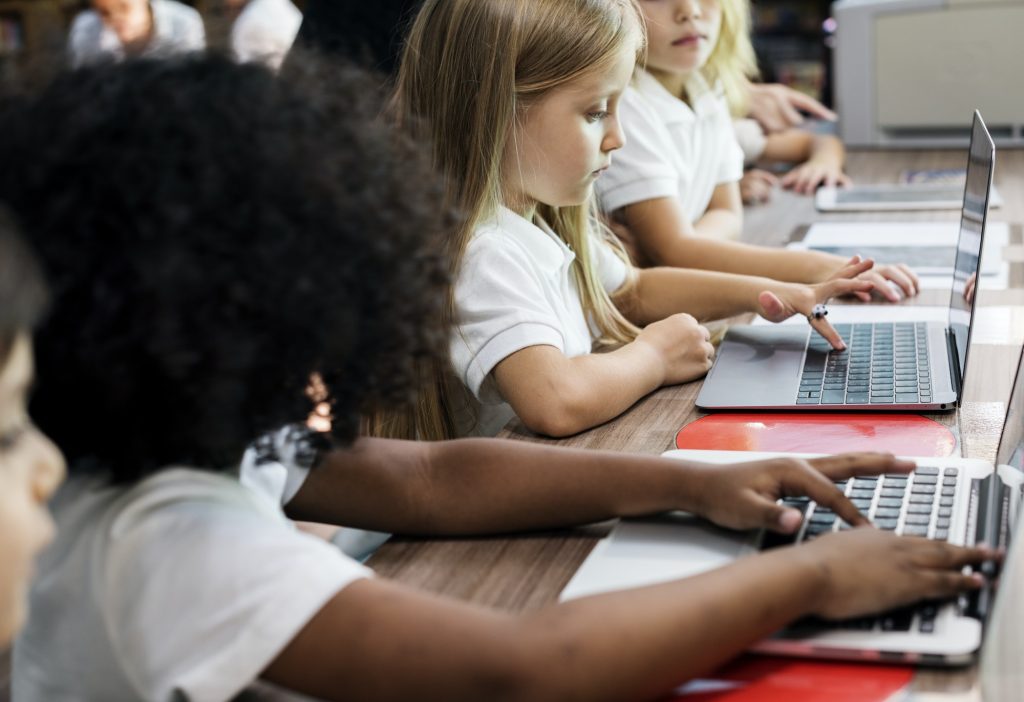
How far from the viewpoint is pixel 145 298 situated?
560 mm

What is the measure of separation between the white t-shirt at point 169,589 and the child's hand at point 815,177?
1679mm

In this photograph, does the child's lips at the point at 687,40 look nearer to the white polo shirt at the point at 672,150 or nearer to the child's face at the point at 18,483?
the white polo shirt at the point at 672,150

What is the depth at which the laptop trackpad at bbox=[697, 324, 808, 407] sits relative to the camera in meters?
1.13

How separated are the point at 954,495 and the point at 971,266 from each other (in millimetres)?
439

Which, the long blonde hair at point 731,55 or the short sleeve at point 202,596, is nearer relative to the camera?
the short sleeve at point 202,596

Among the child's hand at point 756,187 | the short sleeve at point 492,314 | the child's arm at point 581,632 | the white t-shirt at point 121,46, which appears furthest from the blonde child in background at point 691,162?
the white t-shirt at point 121,46

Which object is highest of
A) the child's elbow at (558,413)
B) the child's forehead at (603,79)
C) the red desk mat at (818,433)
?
the child's forehead at (603,79)

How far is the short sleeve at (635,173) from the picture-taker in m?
1.70

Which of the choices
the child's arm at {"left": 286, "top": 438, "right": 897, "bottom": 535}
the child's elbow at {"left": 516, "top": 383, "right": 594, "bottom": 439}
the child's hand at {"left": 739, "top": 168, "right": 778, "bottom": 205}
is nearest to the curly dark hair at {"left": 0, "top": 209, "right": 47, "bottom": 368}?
the child's arm at {"left": 286, "top": 438, "right": 897, "bottom": 535}

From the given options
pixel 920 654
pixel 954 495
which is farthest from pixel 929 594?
pixel 954 495

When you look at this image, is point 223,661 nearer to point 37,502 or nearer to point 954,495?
point 37,502

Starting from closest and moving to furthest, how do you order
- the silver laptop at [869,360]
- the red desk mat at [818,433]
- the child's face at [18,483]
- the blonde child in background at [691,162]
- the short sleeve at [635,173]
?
the child's face at [18,483], the red desk mat at [818,433], the silver laptop at [869,360], the blonde child in background at [691,162], the short sleeve at [635,173]

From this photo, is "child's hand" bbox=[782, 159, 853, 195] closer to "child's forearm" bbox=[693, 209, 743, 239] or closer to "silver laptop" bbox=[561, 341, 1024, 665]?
"child's forearm" bbox=[693, 209, 743, 239]

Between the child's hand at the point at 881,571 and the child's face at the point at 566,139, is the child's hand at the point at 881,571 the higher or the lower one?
the lower one
